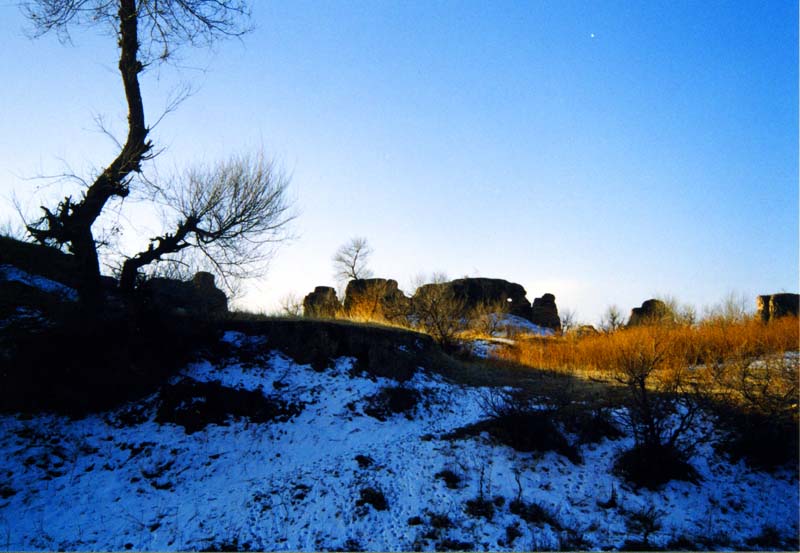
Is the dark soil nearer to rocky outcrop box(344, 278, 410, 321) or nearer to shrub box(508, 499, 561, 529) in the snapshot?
shrub box(508, 499, 561, 529)

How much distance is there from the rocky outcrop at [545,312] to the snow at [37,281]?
33.8 metres

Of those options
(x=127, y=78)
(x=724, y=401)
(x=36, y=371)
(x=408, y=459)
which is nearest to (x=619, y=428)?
(x=724, y=401)

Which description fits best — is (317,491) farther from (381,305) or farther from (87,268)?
(381,305)

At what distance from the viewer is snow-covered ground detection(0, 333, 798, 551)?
5.16 meters

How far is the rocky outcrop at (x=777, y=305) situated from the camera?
19.4 metres

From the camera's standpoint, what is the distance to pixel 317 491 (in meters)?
6.18

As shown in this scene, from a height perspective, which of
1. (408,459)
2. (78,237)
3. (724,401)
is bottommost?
(408,459)

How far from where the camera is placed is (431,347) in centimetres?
1420

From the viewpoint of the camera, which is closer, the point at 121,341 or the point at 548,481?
the point at 548,481

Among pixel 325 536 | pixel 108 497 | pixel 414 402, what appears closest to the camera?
pixel 325 536

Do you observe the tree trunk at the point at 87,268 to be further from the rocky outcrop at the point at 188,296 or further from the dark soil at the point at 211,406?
the dark soil at the point at 211,406

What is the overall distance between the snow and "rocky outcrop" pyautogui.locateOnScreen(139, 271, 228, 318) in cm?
171

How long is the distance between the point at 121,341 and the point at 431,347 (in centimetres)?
847

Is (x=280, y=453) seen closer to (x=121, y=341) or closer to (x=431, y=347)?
(x=121, y=341)
